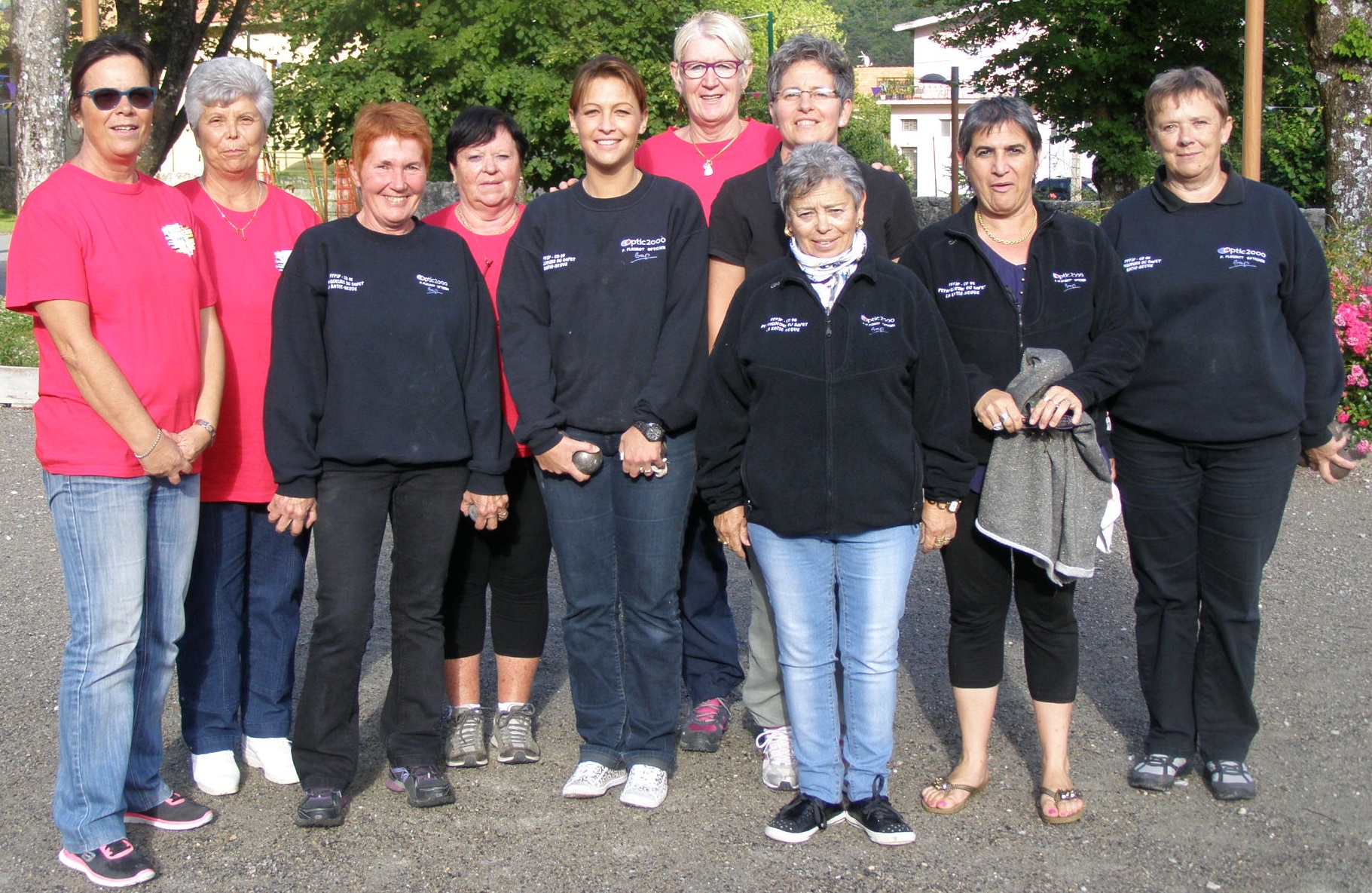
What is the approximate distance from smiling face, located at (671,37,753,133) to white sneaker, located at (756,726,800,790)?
2092 mm

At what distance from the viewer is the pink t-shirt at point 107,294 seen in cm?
336

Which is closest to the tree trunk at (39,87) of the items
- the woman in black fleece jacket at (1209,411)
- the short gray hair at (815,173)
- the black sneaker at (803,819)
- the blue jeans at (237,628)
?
the blue jeans at (237,628)

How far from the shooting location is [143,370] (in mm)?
3498

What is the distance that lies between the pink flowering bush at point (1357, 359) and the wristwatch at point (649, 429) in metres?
6.32

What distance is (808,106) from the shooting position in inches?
158

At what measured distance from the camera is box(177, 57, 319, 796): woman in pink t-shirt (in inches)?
154

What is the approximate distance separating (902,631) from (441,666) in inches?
95.7

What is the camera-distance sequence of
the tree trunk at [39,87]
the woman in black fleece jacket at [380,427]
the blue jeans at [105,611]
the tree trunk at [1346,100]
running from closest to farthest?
the blue jeans at [105,611] < the woman in black fleece jacket at [380,427] < the tree trunk at [1346,100] < the tree trunk at [39,87]

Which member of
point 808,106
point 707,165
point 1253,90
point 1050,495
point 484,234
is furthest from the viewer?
point 1253,90

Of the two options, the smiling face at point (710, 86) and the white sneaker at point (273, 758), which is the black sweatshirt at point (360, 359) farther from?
the smiling face at point (710, 86)

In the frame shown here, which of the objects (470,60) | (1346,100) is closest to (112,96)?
(1346,100)

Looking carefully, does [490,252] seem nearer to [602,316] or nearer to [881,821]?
[602,316]

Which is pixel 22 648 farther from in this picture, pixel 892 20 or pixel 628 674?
pixel 892 20

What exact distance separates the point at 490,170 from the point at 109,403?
144 centimetres
